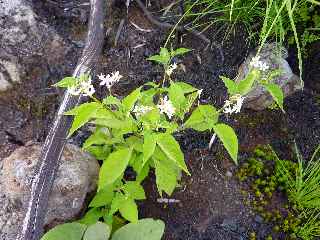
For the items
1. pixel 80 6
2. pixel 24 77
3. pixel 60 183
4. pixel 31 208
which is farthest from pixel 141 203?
pixel 80 6

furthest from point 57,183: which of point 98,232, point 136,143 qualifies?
point 136,143

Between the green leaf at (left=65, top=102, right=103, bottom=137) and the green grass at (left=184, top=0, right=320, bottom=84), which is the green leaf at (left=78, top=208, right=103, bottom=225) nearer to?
the green leaf at (left=65, top=102, right=103, bottom=137)

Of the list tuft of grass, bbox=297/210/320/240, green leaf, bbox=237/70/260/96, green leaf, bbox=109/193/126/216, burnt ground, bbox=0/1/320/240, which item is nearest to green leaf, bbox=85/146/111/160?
green leaf, bbox=109/193/126/216

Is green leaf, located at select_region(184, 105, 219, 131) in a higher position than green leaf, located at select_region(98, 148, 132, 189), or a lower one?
higher

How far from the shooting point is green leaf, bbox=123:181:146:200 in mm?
2068

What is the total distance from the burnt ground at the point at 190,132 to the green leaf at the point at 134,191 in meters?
0.35

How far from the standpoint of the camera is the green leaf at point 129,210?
6.57ft

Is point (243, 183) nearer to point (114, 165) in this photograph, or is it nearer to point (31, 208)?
point (114, 165)

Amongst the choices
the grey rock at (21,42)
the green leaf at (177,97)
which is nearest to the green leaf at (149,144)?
the green leaf at (177,97)

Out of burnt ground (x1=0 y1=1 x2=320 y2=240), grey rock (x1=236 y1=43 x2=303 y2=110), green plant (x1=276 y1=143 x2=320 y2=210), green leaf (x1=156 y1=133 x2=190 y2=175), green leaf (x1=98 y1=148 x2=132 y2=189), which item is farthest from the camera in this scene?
grey rock (x1=236 y1=43 x2=303 y2=110)

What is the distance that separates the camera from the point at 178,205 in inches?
96.0

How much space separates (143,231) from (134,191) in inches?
8.0

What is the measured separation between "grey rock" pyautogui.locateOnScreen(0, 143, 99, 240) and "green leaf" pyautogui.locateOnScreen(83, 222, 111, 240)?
0.80ft

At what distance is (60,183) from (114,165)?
0.39 meters
